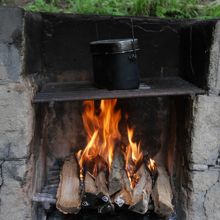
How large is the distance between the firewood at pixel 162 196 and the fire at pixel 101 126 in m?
0.45

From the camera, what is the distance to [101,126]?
282 centimetres

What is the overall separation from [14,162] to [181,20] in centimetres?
144

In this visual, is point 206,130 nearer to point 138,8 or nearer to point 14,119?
point 138,8

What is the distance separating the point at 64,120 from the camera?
111 inches

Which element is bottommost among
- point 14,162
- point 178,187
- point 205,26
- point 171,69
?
point 178,187

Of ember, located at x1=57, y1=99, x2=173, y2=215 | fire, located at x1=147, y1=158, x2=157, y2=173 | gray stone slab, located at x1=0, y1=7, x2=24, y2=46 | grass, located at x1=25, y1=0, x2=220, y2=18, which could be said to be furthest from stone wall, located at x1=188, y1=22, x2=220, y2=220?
gray stone slab, located at x1=0, y1=7, x2=24, y2=46

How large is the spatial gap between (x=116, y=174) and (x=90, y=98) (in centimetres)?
63

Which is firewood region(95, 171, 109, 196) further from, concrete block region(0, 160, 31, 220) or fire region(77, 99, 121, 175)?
concrete block region(0, 160, 31, 220)

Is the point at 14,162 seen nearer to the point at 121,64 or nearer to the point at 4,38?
the point at 4,38

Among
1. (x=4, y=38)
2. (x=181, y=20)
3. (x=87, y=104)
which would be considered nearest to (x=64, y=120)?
(x=87, y=104)

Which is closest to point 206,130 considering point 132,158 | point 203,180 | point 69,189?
point 203,180

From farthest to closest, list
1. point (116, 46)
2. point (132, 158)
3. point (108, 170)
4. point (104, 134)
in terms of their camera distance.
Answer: point (104, 134)
point (132, 158)
point (108, 170)
point (116, 46)

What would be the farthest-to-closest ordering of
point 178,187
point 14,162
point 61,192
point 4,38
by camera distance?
point 178,187, point 61,192, point 14,162, point 4,38

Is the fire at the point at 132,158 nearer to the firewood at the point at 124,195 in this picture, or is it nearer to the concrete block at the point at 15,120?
the firewood at the point at 124,195
